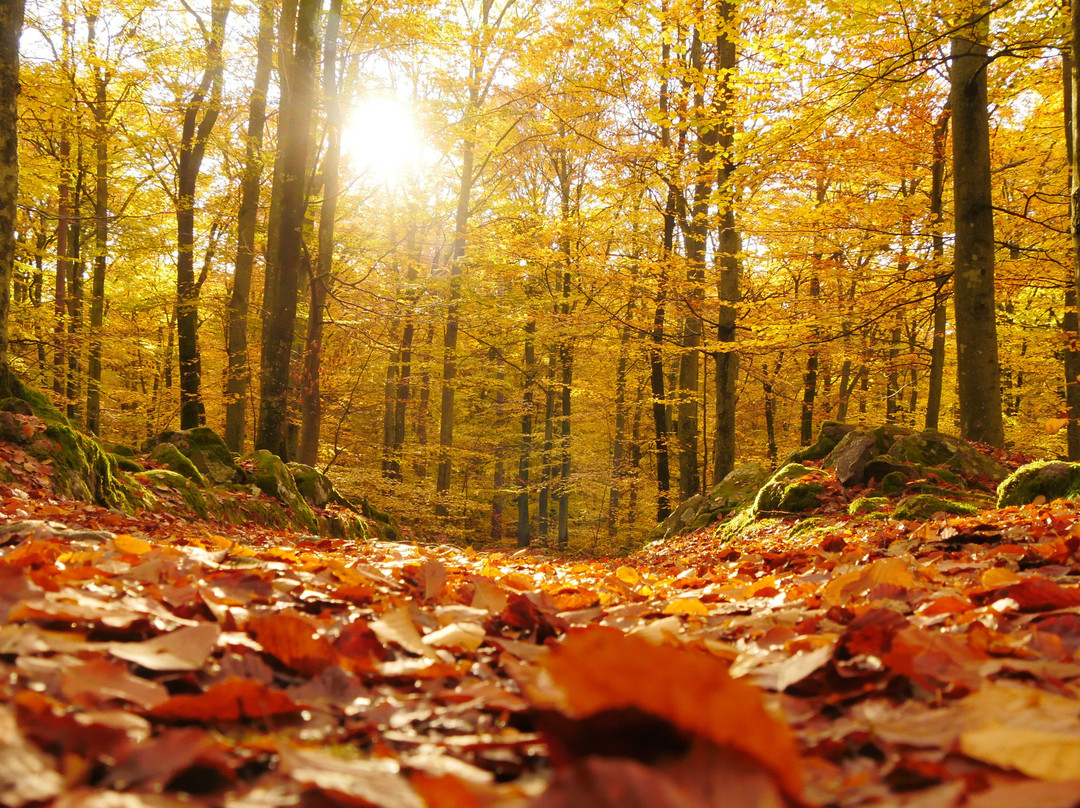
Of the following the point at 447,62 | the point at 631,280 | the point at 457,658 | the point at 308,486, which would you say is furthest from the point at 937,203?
the point at 457,658

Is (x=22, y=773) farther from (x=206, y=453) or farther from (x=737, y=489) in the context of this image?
(x=737, y=489)

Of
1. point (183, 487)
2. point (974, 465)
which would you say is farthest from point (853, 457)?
point (183, 487)

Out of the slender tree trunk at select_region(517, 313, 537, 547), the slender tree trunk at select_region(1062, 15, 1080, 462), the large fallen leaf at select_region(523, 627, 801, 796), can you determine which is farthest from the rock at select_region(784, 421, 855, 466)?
the slender tree trunk at select_region(517, 313, 537, 547)

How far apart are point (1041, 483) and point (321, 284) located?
952cm

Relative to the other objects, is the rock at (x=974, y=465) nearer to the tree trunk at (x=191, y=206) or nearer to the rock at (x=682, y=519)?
the rock at (x=682, y=519)

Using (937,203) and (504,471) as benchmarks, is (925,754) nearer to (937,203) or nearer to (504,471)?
(937,203)

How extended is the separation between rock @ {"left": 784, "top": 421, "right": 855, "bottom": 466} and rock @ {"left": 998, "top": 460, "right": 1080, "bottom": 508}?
3.25 m

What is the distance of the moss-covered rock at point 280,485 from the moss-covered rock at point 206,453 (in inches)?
12.0

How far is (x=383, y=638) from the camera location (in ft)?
4.33

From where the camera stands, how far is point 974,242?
6887 mm

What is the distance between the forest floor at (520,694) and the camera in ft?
1.93

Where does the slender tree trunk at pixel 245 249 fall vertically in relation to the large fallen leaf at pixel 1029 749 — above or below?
above

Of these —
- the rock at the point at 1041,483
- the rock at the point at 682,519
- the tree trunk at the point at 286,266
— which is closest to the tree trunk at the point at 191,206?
the tree trunk at the point at 286,266

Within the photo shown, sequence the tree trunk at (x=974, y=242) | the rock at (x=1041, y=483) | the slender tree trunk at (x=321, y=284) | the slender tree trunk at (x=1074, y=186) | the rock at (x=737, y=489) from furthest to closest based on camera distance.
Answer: the slender tree trunk at (x=321, y=284), the rock at (x=737, y=489), the tree trunk at (x=974, y=242), the rock at (x=1041, y=483), the slender tree trunk at (x=1074, y=186)
